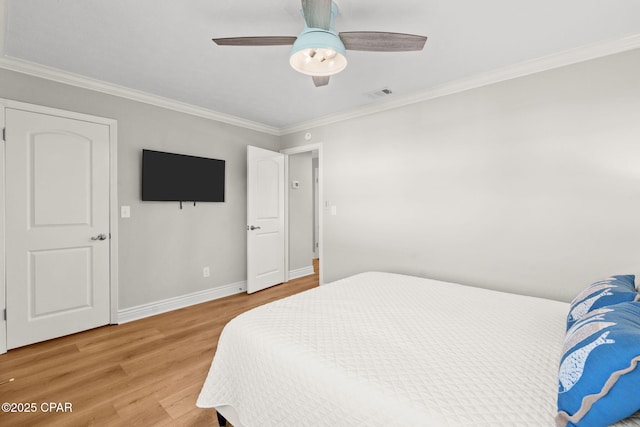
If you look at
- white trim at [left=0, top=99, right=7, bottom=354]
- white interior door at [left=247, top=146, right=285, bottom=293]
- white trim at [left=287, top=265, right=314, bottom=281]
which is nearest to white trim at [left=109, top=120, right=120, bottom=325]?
white trim at [left=0, top=99, right=7, bottom=354]

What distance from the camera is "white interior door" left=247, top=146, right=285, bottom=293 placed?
398 centimetres

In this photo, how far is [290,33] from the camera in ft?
6.79

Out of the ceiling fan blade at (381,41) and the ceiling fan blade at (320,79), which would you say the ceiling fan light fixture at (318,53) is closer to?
the ceiling fan blade at (381,41)

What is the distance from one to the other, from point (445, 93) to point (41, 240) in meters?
3.99

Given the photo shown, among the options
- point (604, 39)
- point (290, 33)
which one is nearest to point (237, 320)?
point (290, 33)

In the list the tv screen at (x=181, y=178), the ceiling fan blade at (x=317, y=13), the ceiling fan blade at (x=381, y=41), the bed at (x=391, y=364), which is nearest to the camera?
the bed at (x=391, y=364)

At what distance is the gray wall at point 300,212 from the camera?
484cm

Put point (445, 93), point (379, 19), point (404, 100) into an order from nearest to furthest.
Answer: point (379, 19), point (445, 93), point (404, 100)

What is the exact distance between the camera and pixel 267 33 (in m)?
2.06

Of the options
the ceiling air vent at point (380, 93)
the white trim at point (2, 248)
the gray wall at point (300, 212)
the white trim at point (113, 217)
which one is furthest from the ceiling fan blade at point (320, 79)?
the gray wall at point (300, 212)

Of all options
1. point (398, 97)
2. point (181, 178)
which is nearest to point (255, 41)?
point (398, 97)

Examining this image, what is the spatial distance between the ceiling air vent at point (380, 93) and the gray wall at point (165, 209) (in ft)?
6.15

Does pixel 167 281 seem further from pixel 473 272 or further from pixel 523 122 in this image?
pixel 523 122

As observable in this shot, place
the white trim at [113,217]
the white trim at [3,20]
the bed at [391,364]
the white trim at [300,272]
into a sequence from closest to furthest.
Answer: the bed at [391,364] → the white trim at [3,20] → the white trim at [113,217] → the white trim at [300,272]
